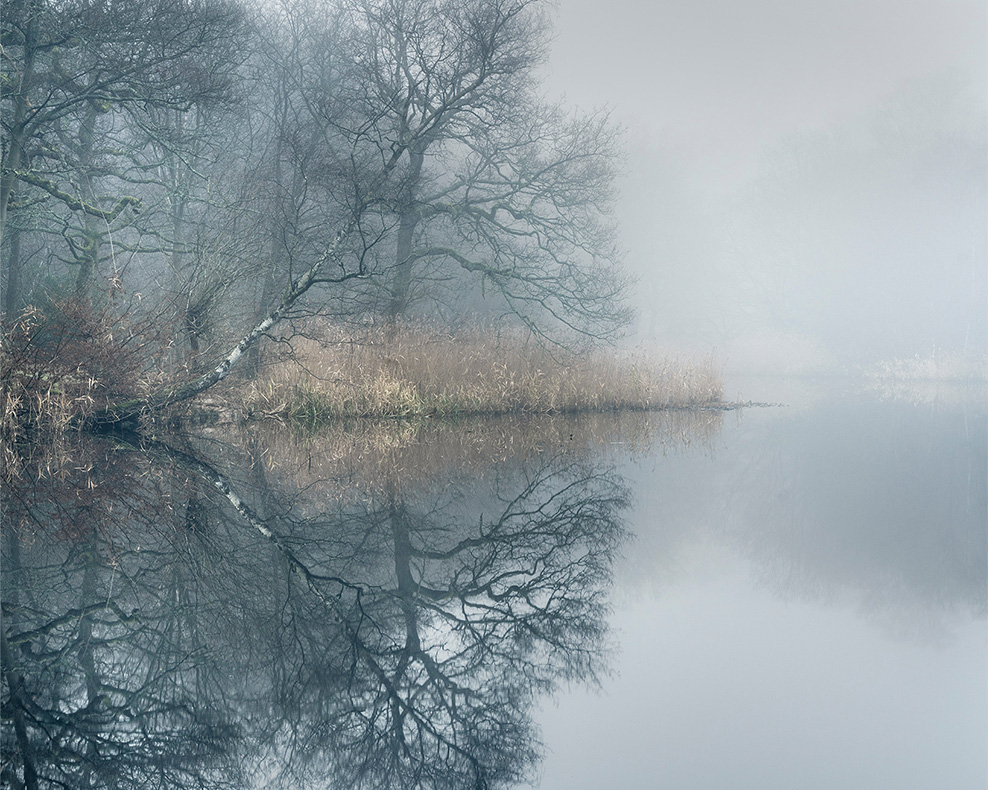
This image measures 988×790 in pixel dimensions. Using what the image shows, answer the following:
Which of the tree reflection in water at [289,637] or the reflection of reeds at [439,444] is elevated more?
the reflection of reeds at [439,444]

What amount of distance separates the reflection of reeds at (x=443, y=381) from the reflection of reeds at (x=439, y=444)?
50 centimetres

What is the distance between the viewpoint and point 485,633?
10.6 feet

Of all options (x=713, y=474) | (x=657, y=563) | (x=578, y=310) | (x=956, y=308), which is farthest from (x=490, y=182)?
(x=956, y=308)

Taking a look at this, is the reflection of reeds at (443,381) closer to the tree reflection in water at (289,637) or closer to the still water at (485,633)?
the still water at (485,633)

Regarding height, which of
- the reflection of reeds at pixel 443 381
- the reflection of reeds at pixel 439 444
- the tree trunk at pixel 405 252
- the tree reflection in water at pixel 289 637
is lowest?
the tree reflection in water at pixel 289 637

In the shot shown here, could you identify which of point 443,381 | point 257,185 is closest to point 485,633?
point 443,381

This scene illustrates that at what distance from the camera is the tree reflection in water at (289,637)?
2260 mm

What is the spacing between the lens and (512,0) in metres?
16.4

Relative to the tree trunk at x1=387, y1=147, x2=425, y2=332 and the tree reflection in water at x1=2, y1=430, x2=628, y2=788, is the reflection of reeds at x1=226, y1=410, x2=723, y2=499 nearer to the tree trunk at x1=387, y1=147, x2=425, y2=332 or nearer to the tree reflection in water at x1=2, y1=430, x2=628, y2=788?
the tree reflection in water at x1=2, y1=430, x2=628, y2=788

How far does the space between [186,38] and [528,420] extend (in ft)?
25.2

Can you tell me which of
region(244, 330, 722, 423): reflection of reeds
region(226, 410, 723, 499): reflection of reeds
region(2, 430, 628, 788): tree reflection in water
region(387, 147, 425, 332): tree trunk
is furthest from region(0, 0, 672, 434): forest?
region(2, 430, 628, 788): tree reflection in water

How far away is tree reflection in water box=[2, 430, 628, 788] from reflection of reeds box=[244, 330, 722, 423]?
23.3 feet

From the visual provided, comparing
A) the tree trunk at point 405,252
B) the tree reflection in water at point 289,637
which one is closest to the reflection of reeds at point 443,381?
the tree trunk at point 405,252

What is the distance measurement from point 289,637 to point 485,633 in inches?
29.8
